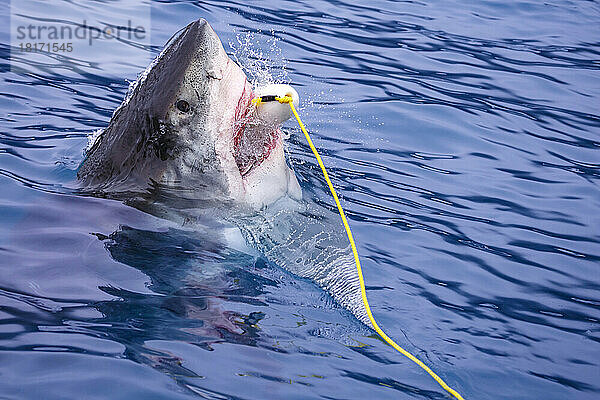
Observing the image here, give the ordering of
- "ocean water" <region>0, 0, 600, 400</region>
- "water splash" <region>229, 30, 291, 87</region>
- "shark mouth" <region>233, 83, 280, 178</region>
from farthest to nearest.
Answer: "water splash" <region>229, 30, 291, 87</region> < "shark mouth" <region>233, 83, 280, 178</region> < "ocean water" <region>0, 0, 600, 400</region>

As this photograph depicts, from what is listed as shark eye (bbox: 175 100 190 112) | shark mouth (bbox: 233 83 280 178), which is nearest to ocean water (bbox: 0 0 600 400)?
shark mouth (bbox: 233 83 280 178)

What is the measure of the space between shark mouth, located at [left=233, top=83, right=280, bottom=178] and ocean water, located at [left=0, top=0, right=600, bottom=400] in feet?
1.42

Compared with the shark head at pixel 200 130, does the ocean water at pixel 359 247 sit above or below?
below

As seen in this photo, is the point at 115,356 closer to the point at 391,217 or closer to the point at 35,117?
the point at 391,217

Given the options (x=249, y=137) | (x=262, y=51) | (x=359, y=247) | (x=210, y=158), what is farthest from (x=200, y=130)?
(x=262, y=51)

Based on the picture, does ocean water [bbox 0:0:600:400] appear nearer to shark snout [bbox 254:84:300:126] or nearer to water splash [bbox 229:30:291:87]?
water splash [bbox 229:30:291:87]

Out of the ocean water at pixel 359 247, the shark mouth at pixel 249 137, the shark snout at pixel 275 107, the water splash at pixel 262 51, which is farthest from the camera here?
the water splash at pixel 262 51

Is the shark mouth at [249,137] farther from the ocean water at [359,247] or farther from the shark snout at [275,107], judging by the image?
the ocean water at [359,247]

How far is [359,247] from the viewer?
4363mm

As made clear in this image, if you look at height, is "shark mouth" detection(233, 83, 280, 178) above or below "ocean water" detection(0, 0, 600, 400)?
above

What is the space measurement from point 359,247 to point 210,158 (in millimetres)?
1070

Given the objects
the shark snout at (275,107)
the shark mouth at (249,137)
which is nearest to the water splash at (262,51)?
the shark mouth at (249,137)

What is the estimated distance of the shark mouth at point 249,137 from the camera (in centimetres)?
382

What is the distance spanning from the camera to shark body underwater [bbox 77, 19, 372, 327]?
3727mm
